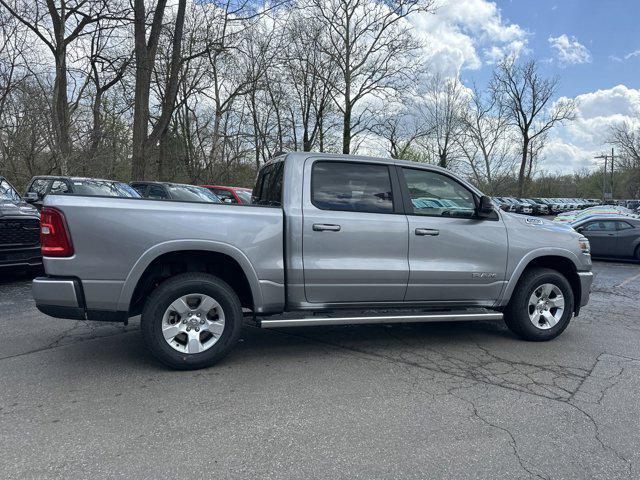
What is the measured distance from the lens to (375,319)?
4484 millimetres

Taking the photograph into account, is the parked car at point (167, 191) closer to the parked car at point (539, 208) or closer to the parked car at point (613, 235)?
the parked car at point (613, 235)

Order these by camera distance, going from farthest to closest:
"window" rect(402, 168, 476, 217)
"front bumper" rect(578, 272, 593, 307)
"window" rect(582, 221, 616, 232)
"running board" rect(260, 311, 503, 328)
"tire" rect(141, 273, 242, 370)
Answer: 1. "window" rect(582, 221, 616, 232)
2. "front bumper" rect(578, 272, 593, 307)
3. "window" rect(402, 168, 476, 217)
4. "running board" rect(260, 311, 503, 328)
5. "tire" rect(141, 273, 242, 370)

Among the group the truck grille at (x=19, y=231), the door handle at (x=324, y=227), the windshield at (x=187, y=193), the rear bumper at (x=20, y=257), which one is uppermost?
the windshield at (x=187, y=193)

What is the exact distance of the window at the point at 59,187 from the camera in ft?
35.1

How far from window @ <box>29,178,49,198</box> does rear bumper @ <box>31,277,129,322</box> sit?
8.52 m

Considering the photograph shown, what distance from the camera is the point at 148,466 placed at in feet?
8.76

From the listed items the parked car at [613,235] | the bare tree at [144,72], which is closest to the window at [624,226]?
the parked car at [613,235]

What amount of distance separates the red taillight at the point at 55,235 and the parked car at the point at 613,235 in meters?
14.4

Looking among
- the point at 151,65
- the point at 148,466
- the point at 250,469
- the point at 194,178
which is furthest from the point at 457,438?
the point at 194,178

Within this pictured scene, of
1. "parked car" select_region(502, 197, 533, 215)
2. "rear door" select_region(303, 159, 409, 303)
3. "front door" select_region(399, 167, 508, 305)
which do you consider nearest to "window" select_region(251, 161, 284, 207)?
"rear door" select_region(303, 159, 409, 303)

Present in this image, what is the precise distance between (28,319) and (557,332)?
6268 millimetres

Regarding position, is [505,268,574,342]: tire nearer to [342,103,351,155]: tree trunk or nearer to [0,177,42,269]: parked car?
[0,177,42,269]: parked car

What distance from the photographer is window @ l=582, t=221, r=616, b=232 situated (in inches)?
556

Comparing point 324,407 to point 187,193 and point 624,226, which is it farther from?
point 624,226
